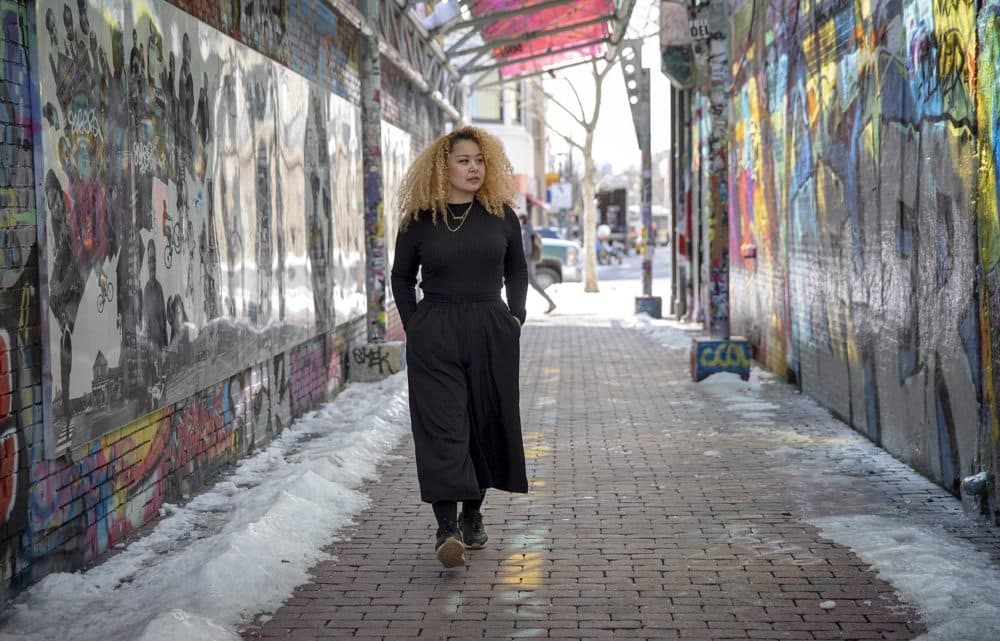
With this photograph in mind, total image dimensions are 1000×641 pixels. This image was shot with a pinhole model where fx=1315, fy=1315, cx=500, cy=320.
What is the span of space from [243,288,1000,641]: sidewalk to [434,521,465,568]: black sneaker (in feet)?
0.24

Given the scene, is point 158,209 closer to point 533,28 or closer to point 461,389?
point 461,389

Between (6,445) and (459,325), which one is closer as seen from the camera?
(6,445)

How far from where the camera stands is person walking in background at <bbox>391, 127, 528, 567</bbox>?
580cm

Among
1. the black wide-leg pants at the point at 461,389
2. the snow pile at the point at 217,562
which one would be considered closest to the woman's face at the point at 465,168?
the black wide-leg pants at the point at 461,389

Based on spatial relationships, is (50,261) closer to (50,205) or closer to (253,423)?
(50,205)

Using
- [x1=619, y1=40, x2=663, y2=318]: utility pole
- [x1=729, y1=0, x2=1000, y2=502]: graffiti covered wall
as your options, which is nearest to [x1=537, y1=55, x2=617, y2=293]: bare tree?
[x1=619, y1=40, x2=663, y2=318]: utility pole

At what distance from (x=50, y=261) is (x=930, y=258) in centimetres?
463

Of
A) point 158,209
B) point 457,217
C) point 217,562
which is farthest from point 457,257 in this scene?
point 158,209

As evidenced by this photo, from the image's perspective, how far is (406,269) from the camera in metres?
5.98

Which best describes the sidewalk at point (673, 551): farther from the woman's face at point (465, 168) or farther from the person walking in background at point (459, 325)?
the woman's face at point (465, 168)

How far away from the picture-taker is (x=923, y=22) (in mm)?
7219

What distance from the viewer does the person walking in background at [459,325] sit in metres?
5.80

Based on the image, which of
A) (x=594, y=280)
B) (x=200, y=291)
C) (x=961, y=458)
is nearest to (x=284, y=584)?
(x=200, y=291)

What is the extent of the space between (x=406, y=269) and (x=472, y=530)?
1264mm
